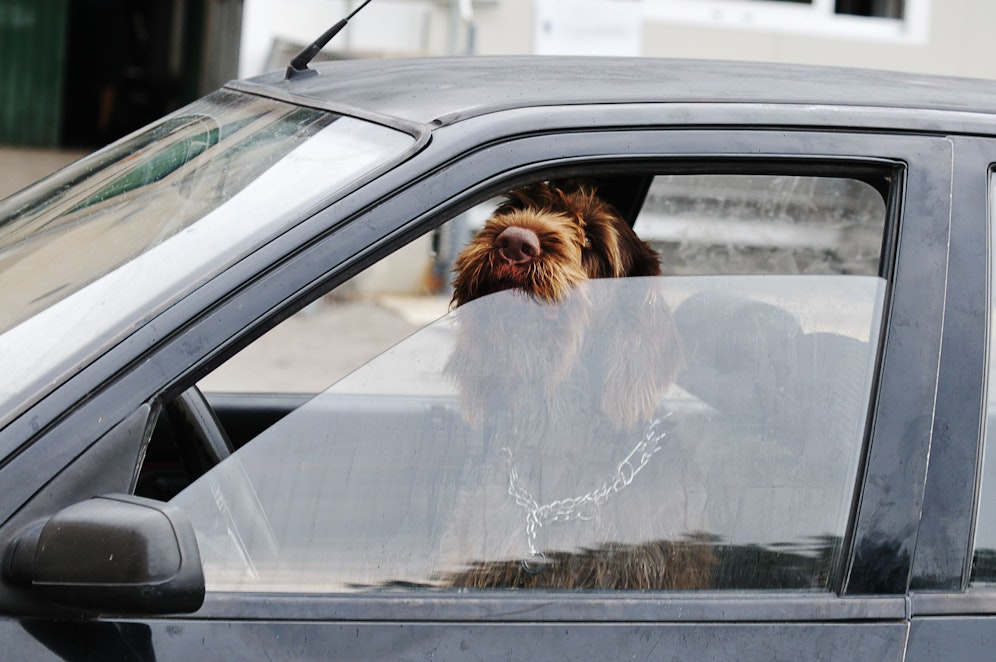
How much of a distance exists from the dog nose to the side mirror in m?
0.68

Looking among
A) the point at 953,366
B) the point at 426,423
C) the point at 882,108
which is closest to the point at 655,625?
the point at 426,423

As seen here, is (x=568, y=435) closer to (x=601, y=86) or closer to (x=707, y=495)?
(x=707, y=495)

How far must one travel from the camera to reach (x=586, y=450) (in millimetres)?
1604

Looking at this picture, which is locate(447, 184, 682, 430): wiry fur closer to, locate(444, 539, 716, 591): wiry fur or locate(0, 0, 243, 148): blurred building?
locate(444, 539, 716, 591): wiry fur

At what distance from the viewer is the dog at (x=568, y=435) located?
1.54 metres

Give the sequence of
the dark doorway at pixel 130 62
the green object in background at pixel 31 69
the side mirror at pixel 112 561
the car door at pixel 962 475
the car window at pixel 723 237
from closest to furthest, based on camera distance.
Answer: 1. the side mirror at pixel 112 561
2. the car door at pixel 962 475
3. the car window at pixel 723 237
4. the green object in background at pixel 31 69
5. the dark doorway at pixel 130 62

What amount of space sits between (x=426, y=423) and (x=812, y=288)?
1.89 feet

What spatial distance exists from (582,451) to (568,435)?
29 mm

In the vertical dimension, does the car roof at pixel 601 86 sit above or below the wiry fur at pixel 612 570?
above

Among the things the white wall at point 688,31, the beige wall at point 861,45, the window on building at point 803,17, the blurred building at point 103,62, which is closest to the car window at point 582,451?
the white wall at point 688,31

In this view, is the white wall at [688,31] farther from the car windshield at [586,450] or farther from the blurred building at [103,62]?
the car windshield at [586,450]

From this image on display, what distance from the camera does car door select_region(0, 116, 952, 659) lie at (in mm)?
1362

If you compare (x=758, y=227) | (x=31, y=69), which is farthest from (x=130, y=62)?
(x=758, y=227)

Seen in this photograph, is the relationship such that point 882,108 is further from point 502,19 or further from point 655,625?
point 502,19
